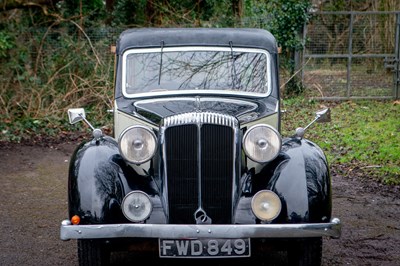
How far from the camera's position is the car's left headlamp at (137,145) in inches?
191

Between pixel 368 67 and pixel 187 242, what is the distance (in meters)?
11.0

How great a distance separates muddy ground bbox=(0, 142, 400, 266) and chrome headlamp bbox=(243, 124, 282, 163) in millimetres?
1274

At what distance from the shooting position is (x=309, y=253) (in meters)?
Result: 4.85

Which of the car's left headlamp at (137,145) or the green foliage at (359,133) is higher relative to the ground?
the car's left headlamp at (137,145)

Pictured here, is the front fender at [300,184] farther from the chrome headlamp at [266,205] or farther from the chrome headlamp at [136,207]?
the chrome headlamp at [136,207]

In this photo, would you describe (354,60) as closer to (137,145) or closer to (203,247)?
(137,145)

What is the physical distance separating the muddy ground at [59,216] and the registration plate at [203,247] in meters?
1.28

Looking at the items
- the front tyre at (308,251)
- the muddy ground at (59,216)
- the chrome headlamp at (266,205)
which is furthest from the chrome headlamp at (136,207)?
the muddy ground at (59,216)

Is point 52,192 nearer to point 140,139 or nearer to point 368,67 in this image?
point 140,139

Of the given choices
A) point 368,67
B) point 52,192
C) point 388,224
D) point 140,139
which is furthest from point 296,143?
point 368,67

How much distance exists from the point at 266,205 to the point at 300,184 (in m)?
0.30

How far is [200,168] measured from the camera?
15.7 feet

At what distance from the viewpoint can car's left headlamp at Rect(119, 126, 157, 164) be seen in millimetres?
4852

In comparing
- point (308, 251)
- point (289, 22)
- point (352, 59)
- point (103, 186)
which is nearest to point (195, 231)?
point (103, 186)
